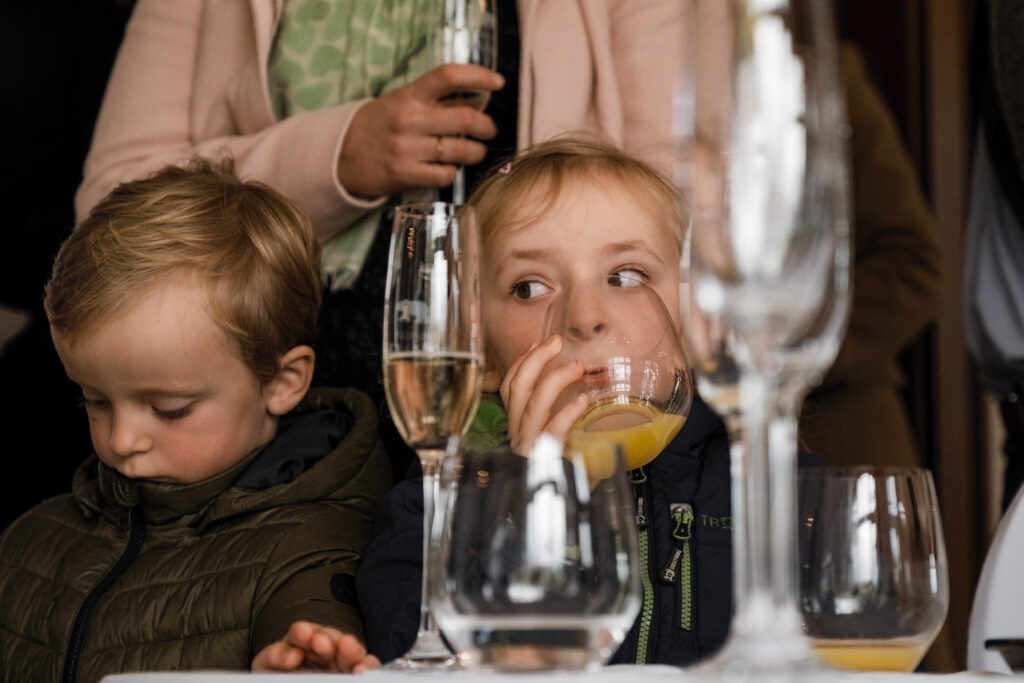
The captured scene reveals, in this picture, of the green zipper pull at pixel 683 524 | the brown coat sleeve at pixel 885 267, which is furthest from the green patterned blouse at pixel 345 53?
the brown coat sleeve at pixel 885 267

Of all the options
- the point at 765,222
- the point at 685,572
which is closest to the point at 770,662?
the point at 765,222

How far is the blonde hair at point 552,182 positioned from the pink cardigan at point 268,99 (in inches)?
2.9

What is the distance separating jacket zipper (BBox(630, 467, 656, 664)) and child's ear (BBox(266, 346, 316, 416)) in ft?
1.73

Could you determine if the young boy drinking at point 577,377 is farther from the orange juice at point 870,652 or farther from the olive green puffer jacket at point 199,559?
the orange juice at point 870,652

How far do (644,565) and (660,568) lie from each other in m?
0.03

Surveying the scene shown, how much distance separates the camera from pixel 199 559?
4.31 ft

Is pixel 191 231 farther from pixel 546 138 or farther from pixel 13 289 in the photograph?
pixel 13 289

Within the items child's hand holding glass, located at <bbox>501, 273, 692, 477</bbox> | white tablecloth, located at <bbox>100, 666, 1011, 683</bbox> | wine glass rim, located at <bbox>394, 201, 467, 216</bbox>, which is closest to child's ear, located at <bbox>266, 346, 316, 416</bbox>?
child's hand holding glass, located at <bbox>501, 273, 692, 477</bbox>

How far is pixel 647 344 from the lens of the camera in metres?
0.99

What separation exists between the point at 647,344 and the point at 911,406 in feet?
7.42

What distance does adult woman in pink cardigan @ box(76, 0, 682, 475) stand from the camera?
1452 mm

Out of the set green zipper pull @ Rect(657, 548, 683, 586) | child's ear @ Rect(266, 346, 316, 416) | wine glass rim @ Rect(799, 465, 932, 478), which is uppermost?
child's ear @ Rect(266, 346, 316, 416)

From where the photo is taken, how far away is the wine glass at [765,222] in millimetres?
464

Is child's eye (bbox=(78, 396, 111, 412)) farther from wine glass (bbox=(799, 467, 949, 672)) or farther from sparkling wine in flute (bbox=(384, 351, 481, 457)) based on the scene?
wine glass (bbox=(799, 467, 949, 672))
